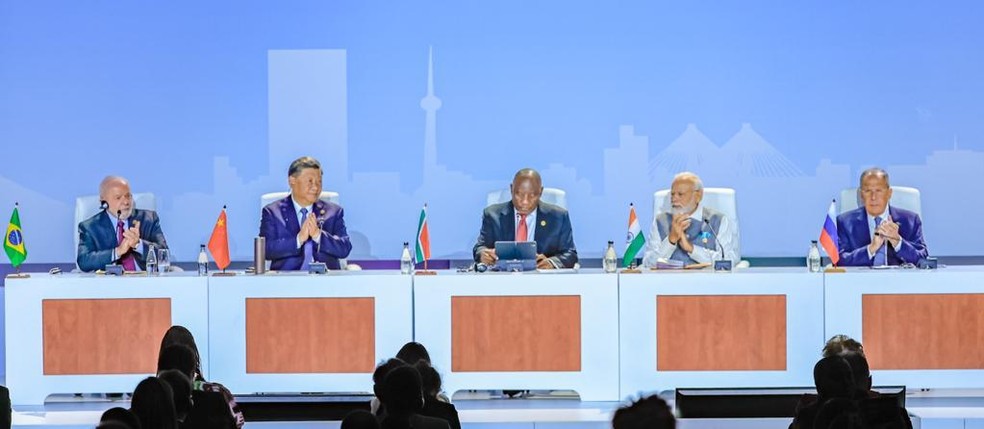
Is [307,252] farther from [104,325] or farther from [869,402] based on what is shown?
[869,402]

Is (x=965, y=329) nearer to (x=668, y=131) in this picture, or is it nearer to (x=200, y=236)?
(x=668, y=131)

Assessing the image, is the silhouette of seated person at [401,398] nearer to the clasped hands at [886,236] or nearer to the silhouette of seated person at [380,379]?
the silhouette of seated person at [380,379]

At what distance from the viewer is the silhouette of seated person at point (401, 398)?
132 inches

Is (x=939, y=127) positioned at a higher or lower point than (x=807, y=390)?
higher

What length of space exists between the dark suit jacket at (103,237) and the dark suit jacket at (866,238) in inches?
142

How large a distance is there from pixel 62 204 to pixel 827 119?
16.1 feet

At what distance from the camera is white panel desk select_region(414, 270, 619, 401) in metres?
5.98

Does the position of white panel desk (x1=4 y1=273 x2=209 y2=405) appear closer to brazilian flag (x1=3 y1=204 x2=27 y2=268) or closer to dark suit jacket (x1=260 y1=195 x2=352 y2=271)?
brazilian flag (x1=3 y1=204 x2=27 y2=268)

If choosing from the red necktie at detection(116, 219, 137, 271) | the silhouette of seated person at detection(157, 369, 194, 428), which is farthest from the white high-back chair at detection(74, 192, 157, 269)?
the silhouette of seated person at detection(157, 369, 194, 428)

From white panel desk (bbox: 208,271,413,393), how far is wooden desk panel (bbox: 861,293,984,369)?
216cm

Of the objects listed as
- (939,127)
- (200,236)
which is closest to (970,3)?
(939,127)

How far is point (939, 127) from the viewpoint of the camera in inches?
322

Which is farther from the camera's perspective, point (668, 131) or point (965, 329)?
point (668, 131)

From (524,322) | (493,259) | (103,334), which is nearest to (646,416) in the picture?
(524,322)
